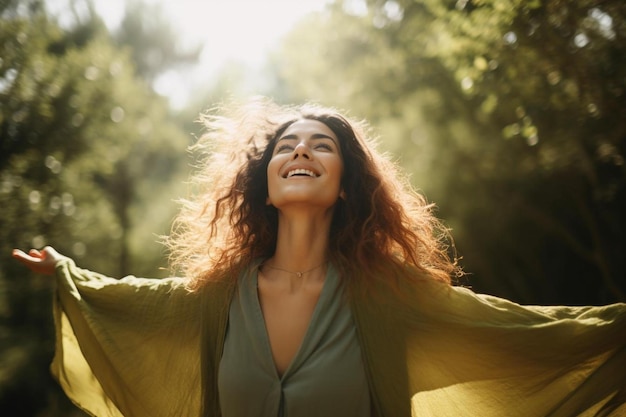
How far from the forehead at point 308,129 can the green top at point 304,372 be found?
2.51 feet

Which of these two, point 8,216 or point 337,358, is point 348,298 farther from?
point 8,216

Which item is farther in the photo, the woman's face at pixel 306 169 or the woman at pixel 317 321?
the woman's face at pixel 306 169

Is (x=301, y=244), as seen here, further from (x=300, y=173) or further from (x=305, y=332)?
(x=305, y=332)

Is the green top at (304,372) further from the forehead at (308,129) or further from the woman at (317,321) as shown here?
the forehead at (308,129)

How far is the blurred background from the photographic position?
502cm

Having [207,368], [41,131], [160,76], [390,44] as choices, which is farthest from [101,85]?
[160,76]

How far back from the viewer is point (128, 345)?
293 cm

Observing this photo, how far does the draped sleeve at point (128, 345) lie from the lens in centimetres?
285

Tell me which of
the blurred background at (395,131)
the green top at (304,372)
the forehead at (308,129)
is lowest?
the green top at (304,372)

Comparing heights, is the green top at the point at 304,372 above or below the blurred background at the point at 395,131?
below

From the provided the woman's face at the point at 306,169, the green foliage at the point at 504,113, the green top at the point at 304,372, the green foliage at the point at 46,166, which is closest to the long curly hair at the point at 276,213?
the woman's face at the point at 306,169

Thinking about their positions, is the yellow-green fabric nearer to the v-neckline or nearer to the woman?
the woman

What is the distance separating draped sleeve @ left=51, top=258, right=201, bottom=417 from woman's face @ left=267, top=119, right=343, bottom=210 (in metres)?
0.66

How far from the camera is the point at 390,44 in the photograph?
373 inches
